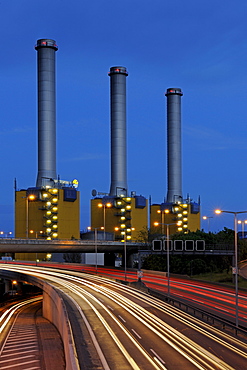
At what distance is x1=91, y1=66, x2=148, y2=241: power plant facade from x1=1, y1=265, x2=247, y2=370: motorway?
113m

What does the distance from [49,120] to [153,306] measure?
107668 millimetres

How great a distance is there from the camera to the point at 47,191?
16912 centimetres

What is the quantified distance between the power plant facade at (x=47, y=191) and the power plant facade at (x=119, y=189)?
13.7 metres

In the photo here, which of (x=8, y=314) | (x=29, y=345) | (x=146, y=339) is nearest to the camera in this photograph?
(x=146, y=339)

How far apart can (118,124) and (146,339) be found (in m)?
141

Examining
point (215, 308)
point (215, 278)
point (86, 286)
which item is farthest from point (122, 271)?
point (215, 308)

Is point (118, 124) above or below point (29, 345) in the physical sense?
above

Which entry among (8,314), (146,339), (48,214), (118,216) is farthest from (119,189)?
(146,339)

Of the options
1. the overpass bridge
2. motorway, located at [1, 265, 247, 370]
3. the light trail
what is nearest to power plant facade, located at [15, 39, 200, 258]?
the overpass bridge

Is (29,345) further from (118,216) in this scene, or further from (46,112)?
(118,216)

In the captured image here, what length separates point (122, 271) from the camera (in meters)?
131

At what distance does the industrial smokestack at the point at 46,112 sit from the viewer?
16325 centimetres

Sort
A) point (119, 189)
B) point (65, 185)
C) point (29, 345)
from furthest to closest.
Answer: point (119, 189) < point (65, 185) < point (29, 345)

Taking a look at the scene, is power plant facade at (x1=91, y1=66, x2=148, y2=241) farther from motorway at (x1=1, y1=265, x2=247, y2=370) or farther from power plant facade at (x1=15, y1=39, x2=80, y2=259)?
motorway at (x1=1, y1=265, x2=247, y2=370)
